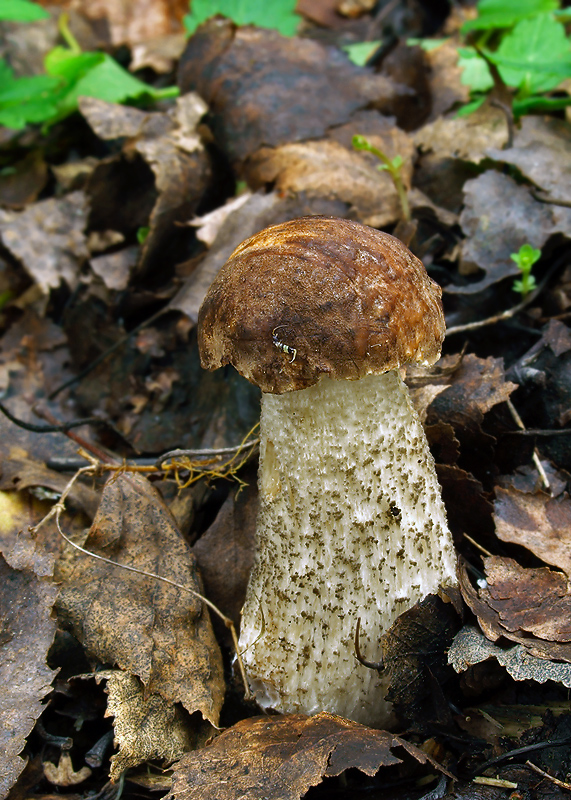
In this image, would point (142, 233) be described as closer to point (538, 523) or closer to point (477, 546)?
point (477, 546)

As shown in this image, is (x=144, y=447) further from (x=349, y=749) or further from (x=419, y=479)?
(x=349, y=749)

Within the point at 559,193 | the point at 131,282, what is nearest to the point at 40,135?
the point at 131,282

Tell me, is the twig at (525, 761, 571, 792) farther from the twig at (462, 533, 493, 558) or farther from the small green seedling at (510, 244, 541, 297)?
the small green seedling at (510, 244, 541, 297)

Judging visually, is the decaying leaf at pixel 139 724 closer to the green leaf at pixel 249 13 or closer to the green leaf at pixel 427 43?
the green leaf at pixel 249 13

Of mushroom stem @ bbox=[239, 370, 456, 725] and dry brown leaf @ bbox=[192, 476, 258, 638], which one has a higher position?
mushroom stem @ bbox=[239, 370, 456, 725]

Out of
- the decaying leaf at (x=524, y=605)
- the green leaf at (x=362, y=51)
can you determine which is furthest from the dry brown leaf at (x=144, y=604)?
the green leaf at (x=362, y=51)

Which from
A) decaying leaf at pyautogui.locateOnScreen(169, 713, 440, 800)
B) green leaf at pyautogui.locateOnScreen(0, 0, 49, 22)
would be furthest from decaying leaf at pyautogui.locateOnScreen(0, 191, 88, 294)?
decaying leaf at pyautogui.locateOnScreen(169, 713, 440, 800)

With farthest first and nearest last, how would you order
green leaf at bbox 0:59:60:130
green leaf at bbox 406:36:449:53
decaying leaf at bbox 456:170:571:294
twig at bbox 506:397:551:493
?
green leaf at bbox 406:36:449:53 → green leaf at bbox 0:59:60:130 → decaying leaf at bbox 456:170:571:294 → twig at bbox 506:397:551:493

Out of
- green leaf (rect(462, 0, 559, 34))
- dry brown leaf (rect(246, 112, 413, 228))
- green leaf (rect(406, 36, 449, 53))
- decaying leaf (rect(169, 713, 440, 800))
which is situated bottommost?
decaying leaf (rect(169, 713, 440, 800))
